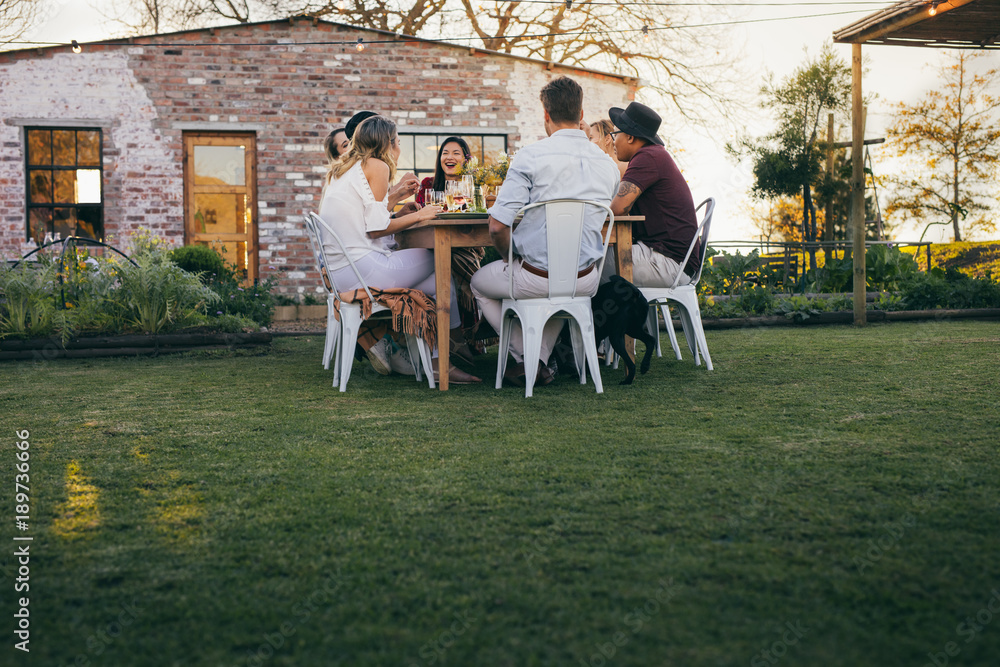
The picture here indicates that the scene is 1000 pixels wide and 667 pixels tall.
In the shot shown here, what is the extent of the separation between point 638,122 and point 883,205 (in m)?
20.9

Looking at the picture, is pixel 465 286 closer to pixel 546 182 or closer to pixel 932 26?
pixel 546 182

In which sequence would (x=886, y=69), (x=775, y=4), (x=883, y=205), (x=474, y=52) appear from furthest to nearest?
(x=883, y=205) → (x=886, y=69) → (x=775, y=4) → (x=474, y=52)

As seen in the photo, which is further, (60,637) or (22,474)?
(22,474)

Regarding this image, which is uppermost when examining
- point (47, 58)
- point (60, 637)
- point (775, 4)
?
point (775, 4)

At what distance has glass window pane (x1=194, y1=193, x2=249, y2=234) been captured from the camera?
31.2 feet

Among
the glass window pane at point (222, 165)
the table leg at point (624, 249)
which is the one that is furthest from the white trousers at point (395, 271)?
the glass window pane at point (222, 165)

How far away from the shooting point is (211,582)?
59.5 inches

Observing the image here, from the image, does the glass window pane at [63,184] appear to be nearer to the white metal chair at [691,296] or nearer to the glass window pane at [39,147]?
the glass window pane at [39,147]

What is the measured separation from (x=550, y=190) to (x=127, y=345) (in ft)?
12.1

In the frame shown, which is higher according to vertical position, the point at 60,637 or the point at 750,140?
the point at 750,140

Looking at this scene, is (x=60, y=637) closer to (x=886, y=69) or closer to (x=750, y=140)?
(x=750, y=140)

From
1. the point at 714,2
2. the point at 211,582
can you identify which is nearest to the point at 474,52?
the point at 714,2

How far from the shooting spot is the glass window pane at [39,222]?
927cm

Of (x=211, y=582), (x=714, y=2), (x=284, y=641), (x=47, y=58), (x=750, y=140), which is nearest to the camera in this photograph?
(x=284, y=641)
